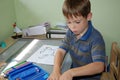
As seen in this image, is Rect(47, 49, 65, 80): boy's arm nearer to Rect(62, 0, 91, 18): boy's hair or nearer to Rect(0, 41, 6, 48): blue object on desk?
Rect(62, 0, 91, 18): boy's hair

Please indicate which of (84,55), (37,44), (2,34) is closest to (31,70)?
(84,55)

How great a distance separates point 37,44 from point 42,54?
232 millimetres

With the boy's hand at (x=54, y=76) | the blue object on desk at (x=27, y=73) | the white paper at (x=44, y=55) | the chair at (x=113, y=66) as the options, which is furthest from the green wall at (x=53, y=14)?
the boy's hand at (x=54, y=76)

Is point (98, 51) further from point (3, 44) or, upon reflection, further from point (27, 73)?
point (3, 44)

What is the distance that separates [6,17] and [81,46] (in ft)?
2.92

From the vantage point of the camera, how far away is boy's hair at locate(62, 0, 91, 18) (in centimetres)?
97

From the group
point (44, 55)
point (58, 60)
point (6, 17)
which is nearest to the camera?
point (58, 60)

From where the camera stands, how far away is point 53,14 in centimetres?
187

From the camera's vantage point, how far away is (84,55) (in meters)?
1.12

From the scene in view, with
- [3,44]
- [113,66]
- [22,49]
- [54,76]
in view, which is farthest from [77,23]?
[3,44]

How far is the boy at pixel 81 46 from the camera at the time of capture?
0.94m

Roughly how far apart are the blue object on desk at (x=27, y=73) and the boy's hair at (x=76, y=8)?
1.13 ft

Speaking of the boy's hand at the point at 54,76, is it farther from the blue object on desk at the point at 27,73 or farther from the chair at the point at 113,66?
the chair at the point at 113,66

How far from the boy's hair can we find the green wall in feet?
2.74
